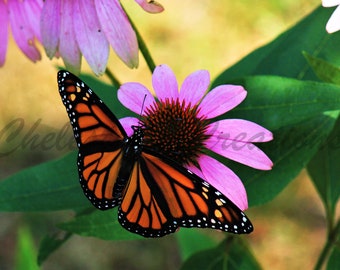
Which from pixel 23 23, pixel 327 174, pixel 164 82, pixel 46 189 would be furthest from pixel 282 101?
pixel 23 23

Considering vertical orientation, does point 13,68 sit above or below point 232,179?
below

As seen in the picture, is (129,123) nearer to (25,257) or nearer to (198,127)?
(198,127)

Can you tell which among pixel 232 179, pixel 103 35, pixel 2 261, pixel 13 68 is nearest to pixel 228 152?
pixel 232 179

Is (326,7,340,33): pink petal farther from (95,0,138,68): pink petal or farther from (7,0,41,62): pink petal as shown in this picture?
(7,0,41,62): pink petal

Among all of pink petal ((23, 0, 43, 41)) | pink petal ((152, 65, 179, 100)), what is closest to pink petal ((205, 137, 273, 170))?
pink petal ((152, 65, 179, 100))

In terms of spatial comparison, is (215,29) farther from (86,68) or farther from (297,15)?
(86,68)

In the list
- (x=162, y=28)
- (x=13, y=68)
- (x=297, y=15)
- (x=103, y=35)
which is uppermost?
(x=103, y=35)
